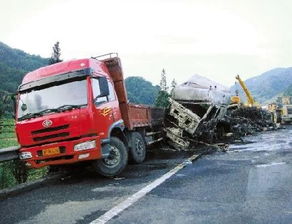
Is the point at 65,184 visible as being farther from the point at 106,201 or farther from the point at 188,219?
the point at 188,219

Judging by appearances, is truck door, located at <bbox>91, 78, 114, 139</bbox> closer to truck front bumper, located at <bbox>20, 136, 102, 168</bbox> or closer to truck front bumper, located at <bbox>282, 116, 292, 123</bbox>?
truck front bumper, located at <bbox>20, 136, 102, 168</bbox>

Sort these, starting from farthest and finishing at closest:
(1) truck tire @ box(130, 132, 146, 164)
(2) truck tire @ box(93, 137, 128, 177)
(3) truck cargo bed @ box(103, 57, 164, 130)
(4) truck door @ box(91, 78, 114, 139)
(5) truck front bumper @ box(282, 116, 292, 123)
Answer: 1. (5) truck front bumper @ box(282, 116, 292, 123)
2. (1) truck tire @ box(130, 132, 146, 164)
3. (3) truck cargo bed @ box(103, 57, 164, 130)
4. (2) truck tire @ box(93, 137, 128, 177)
5. (4) truck door @ box(91, 78, 114, 139)

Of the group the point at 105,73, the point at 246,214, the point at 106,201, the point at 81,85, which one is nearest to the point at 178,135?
the point at 105,73

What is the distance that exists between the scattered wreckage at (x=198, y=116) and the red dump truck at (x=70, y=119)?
19.7 ft

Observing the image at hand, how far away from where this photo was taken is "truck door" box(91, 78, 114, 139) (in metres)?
→ 8.25

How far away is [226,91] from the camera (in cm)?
2194

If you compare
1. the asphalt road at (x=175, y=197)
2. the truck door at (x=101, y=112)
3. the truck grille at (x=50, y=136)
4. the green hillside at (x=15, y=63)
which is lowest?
the asphalt road at (x=175, y=197)

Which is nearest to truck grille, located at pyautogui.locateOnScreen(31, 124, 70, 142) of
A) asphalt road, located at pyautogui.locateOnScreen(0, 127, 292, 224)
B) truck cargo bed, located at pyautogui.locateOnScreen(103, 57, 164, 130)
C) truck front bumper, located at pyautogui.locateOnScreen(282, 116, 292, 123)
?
asphalt road, located at pyautogui.locateOnScreen(0, 127, 292, 224)

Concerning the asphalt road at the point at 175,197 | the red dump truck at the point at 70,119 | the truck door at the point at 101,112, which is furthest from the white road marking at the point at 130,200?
the truck door at the point at 101,112

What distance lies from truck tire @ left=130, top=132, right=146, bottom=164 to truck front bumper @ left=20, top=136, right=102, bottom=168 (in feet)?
9.26

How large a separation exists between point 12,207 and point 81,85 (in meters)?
3.10

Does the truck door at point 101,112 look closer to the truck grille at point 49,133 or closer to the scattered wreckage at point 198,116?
the truck grille at point 49,133

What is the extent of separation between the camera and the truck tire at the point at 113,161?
8.70 m

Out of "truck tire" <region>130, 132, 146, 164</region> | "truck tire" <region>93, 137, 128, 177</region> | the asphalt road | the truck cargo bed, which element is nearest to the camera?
the asphalt road
